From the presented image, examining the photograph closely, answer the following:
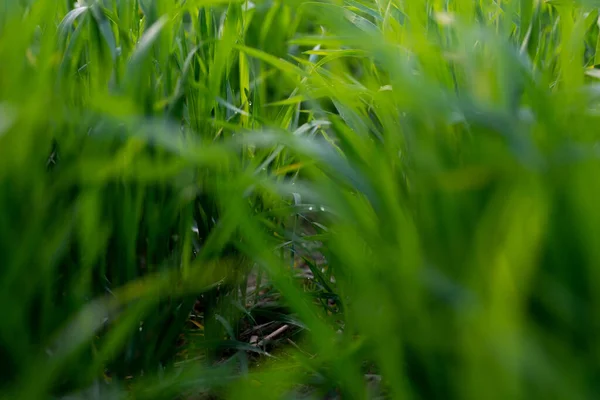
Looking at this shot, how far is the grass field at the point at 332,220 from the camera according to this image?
544 millimetres

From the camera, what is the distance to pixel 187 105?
1065 millimetres

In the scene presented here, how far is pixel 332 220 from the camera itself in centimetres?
79

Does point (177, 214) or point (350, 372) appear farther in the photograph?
point (177, 214)

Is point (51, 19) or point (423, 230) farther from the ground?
point (51, 19)

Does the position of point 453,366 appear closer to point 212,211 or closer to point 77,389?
point 77,389

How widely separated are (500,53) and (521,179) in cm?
14

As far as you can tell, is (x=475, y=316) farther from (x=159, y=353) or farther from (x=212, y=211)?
(x=212, y=211)

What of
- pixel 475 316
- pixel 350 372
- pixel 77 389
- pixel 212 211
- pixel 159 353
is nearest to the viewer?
pixel 475 316

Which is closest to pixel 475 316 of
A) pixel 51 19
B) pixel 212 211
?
pixel 212 211

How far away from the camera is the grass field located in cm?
54

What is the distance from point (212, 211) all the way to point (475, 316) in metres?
0.60

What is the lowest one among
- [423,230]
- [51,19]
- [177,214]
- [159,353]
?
[159,353]

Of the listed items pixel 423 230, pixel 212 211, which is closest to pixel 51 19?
pixel 212 211

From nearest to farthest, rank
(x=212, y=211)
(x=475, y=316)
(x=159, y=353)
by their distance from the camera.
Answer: (x=475, y=316), (x=159, y=353), (x=212, y=211)
